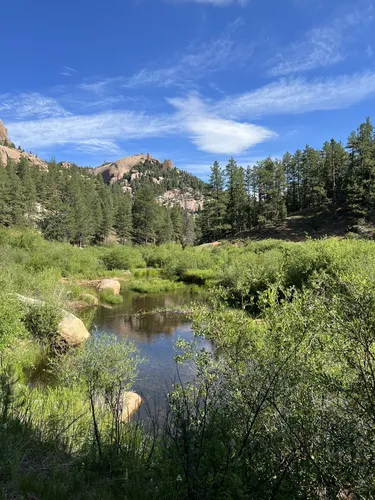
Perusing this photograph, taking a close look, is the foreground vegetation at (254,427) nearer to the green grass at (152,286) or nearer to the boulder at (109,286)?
the boulder at (109,286)

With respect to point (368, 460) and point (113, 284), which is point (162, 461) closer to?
point (368, 460)

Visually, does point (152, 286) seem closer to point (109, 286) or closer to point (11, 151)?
point (109, 286)

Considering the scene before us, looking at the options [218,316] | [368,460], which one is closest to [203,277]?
[218,316]

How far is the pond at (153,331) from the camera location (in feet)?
40.9

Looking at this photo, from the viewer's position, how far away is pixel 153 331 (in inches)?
801

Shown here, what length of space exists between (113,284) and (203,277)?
1090 centimetres

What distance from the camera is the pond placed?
12477mm

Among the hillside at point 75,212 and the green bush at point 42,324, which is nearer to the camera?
the green bush at point 42,324

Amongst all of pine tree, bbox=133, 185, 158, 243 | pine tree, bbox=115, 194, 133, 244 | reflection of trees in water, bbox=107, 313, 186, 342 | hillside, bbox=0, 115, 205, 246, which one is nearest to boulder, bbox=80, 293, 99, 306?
reflection of trees in water, bbox=107, 313, 186, 342

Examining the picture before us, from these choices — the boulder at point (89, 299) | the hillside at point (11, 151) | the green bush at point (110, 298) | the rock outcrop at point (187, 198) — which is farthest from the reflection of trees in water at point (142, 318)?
the rock outcrop at point (187, 198)

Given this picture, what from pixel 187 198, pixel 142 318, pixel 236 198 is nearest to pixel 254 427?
pixel 142 318

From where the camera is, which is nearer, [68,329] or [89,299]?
[68,329]

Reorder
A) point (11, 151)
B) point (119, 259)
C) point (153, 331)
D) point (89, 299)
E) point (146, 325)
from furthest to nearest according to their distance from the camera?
point (11, 151)
point (119, 259)
point (89, 299)
point (146, 325)
point (153, 331)

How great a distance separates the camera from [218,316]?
567 centimetres
